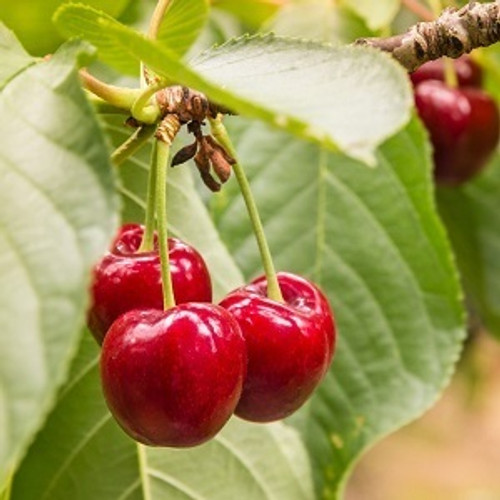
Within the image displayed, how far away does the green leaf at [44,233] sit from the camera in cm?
64

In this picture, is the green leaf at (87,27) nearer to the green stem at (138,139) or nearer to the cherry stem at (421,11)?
the green stem at (138,139)

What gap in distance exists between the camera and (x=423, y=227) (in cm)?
155

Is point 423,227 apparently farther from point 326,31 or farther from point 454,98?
point 326,31

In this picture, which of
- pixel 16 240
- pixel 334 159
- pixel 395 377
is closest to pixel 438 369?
pixel 395 377

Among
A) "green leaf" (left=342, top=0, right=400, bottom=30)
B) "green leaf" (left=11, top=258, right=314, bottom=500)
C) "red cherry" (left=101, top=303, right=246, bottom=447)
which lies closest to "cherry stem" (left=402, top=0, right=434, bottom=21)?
"green leaf" (left=342, top=0, right=400, bottom=30)

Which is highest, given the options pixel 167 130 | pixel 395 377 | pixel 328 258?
pixel 167 130

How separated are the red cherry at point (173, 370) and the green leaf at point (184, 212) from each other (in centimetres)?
33

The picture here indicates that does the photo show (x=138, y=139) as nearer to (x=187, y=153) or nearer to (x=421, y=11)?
(x=187, y=153)

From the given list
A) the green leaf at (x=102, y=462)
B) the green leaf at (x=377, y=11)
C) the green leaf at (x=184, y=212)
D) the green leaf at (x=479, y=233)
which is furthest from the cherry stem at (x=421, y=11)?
the green leaf at (x=102, y=462)

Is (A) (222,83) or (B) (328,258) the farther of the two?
(B) (328,258)

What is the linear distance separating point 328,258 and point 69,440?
474 mm

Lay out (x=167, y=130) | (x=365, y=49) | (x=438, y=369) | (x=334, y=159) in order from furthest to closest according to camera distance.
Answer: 1. (x=334, y=159)
2. (x=438, y=369)
3. (x=167, y=130)
4. (x=365, y=49)

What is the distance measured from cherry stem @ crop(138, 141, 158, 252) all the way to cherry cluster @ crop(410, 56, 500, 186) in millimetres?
762

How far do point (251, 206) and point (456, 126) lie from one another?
0.74 m
